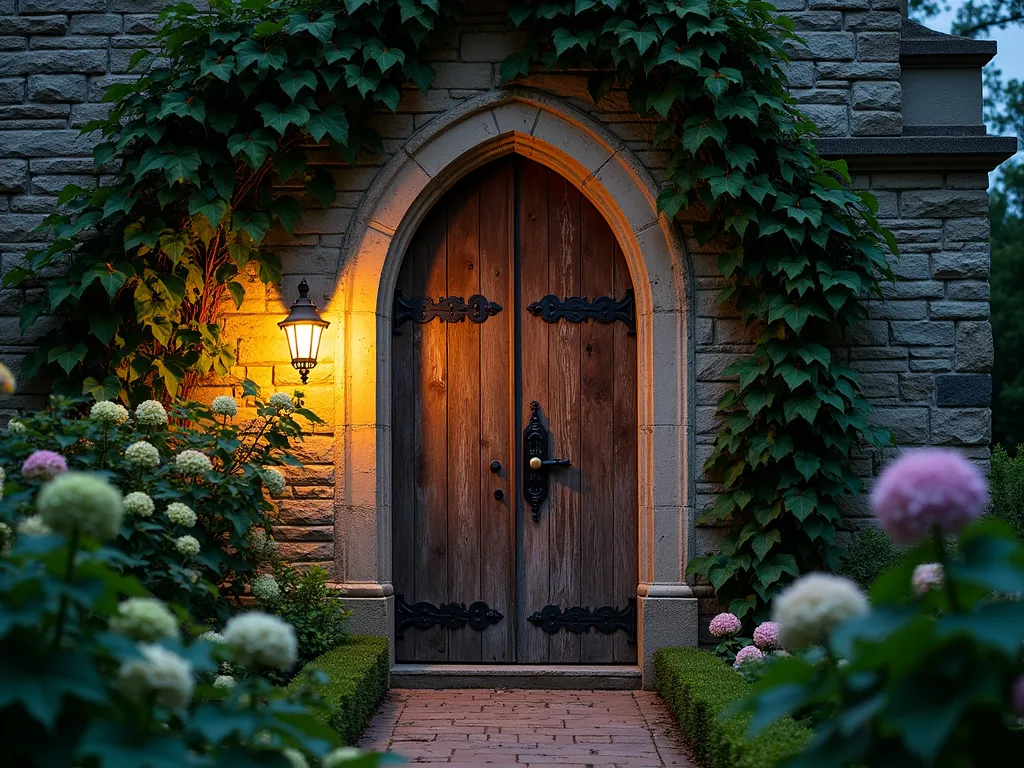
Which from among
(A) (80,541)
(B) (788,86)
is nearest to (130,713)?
(A) (80,541)

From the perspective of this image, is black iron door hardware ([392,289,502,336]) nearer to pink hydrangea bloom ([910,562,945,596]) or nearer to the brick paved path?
the brick paved path

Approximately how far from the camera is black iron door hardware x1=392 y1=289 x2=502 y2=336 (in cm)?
618

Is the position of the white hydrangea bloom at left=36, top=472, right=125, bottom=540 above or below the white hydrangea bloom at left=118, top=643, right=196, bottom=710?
above

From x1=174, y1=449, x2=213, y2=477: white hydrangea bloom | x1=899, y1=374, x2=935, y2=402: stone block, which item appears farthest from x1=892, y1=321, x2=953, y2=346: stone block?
x1=174, y1=449, x2=213, y2=477: white hydrangea bloom

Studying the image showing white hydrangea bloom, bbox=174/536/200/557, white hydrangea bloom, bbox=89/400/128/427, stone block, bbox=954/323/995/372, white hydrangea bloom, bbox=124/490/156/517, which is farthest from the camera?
stone block, bbox=954/323/995/372

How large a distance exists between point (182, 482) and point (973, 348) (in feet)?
A: 13.6

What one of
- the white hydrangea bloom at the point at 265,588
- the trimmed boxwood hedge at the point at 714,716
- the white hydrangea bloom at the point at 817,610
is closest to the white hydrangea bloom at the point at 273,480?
the white hydrangea bloom at the point at 265,588

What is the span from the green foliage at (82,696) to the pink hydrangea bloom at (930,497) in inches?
36.2

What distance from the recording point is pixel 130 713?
1.71 meters

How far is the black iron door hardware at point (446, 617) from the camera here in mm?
6109

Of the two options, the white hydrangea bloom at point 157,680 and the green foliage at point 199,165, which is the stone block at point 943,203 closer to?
the green foliage at point 199,165

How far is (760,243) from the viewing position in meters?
5.73

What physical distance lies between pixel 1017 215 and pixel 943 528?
2541 cm

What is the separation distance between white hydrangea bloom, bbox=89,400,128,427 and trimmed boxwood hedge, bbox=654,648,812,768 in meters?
2.56
